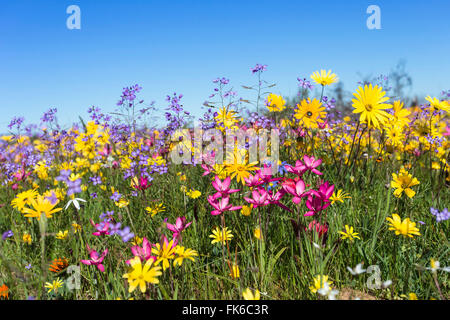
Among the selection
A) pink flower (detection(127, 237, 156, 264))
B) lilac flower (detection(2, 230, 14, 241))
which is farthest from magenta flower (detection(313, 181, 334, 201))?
lilac flower (detection(2, 230, 14, 241))

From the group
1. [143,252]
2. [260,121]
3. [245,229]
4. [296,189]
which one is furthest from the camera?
[260,121]

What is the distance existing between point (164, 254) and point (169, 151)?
192 cm

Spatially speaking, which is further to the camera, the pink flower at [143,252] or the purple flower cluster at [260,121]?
the purple flower cluster at [260,121]

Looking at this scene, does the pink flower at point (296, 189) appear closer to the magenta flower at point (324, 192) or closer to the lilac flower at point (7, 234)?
the magenta flower at point (324, 192)

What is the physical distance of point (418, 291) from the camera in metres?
1.55

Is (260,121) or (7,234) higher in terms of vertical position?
(260,121)

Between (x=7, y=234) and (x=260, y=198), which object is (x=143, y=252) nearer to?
(x=260, y=198)

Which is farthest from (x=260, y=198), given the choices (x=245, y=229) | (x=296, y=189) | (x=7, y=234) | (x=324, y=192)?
(x=7, y=234)

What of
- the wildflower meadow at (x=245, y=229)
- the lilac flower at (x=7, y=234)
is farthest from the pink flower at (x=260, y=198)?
the lilac flower at (x=7, y=234)

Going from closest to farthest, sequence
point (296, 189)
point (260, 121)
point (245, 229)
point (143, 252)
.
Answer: point (143, 252) < point (296, 189) < point (245, 229) < point (260, 121)

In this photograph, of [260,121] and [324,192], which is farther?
[260,121]

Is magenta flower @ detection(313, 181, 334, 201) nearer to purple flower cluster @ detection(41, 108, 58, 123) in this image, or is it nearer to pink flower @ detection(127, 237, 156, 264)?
pink flower @ detection(127, 237, 156, 264)
